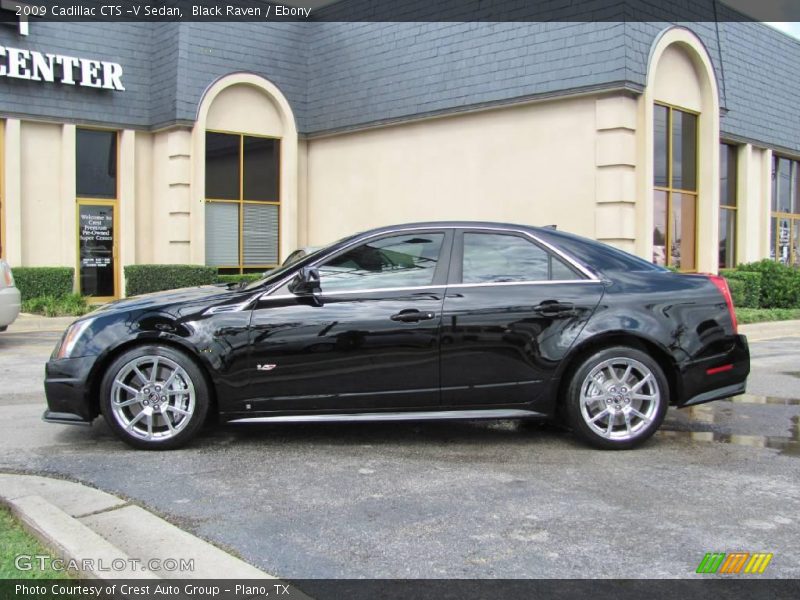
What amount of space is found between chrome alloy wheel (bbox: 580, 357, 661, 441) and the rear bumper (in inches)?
10.6

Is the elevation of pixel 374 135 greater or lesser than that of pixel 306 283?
greater

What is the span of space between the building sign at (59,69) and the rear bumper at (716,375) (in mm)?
15276

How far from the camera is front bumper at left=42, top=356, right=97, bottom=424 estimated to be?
552 centimetres

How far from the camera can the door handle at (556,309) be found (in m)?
5.62

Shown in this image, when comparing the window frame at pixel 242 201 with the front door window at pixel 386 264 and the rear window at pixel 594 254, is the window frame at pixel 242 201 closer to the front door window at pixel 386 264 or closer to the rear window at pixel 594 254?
the front door window at pixel 386 264

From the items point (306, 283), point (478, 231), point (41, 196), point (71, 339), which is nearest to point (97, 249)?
point (41, 196)

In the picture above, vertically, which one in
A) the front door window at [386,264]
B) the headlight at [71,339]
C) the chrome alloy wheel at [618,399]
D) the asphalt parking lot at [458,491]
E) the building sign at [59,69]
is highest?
the building sign at [59,69]

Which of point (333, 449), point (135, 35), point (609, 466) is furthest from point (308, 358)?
point (135, 35)

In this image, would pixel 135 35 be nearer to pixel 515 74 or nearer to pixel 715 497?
pixel 515 74

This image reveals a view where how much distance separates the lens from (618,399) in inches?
222

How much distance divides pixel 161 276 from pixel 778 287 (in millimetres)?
13071

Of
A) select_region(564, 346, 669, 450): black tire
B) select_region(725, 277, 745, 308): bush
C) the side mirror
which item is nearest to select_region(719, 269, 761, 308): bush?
select_region(725, 277, 745, 308): bush

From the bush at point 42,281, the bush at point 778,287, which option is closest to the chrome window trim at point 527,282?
the bush at point 42,281

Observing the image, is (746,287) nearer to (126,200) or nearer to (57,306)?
(126,200)
